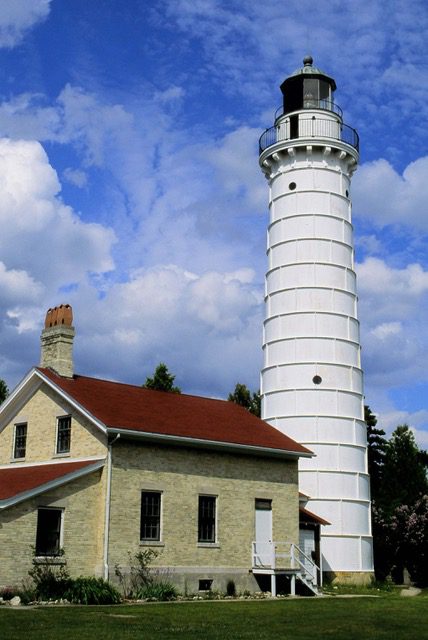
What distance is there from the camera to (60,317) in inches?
1041

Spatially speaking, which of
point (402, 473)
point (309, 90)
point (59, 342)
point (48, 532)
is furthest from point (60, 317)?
point (402, 473)

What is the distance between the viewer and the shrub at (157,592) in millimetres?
22317

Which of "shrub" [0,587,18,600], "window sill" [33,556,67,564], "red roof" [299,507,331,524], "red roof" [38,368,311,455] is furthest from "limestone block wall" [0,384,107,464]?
"red roof" [299,507,331,524]

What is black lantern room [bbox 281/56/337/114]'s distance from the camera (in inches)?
1501

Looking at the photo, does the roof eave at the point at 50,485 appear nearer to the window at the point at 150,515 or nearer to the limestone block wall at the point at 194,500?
the limestone block wall at the point at 194,500

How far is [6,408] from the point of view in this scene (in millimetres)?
27312

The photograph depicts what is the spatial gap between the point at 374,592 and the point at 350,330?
10.8m

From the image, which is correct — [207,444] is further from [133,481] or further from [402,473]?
[402,473]

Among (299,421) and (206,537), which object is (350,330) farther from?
(206,537)

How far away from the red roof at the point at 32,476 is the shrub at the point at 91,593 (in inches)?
103

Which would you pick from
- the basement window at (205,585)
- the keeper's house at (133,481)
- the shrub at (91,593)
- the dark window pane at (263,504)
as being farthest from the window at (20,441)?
the dark window pane at (263,504)

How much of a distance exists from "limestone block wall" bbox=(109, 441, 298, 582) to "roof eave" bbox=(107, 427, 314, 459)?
23cm

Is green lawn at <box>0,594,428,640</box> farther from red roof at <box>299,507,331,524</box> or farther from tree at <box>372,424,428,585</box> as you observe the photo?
tree at <box>372,424,428,585</box>

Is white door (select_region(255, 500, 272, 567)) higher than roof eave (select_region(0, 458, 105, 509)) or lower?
lower
